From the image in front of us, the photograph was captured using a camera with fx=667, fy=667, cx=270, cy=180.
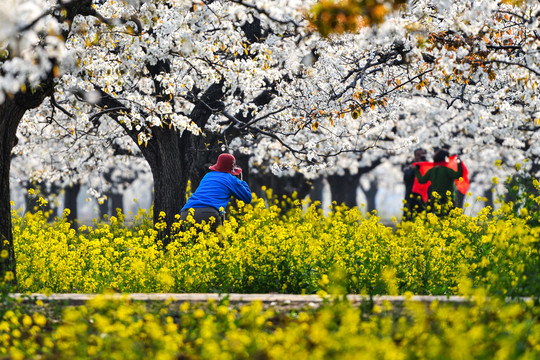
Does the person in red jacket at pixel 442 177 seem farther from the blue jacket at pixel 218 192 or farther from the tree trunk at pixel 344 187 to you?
the tree trunk at pixel 344 187

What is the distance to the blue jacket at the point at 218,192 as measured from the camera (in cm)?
926

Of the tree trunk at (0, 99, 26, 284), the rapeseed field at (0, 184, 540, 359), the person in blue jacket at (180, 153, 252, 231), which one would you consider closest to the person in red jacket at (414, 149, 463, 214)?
the rapeseed field at (0, 184, 540, 359)

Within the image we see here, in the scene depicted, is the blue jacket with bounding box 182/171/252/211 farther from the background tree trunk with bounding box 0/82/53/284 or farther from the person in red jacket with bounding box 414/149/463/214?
the person in red jacket with bounding box 414/149/463/214

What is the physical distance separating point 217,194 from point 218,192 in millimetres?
31

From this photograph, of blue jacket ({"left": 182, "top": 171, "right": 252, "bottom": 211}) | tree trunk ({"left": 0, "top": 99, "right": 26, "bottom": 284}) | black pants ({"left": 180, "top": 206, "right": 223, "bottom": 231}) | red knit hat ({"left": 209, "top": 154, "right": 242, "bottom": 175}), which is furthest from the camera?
red knit hat ({"left": 209, "top": 154, "right": 242, "bottom": 175})

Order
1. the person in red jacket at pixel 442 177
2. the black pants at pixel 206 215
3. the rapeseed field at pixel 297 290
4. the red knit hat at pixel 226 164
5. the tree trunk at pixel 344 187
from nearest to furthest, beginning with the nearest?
1. the rapeseed field at pixel 297 290
2. the black pants at pixel 206 215
3. the red knit hat at pixel 226 164
4. the person in red jacket at pixel 442 177
5. the tree trunk at pixel 344 187

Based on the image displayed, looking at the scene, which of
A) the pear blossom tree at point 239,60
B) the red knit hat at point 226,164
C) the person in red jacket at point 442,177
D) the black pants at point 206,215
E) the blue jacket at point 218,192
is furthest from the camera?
the person in red jacket at point 442,177

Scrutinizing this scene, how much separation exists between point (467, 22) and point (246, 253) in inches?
146

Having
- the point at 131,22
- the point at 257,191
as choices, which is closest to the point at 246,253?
the point at 131,22

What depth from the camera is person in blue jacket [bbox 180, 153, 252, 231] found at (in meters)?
9.19

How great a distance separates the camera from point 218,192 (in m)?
9.30

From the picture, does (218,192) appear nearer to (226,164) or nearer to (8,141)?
(226,164)

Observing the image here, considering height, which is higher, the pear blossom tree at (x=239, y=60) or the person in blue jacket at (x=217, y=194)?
the pear blossom tree at (x=239, y=60)

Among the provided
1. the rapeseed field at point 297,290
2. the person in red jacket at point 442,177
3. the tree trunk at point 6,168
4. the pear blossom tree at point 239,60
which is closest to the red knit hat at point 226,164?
the pear blossom tree at point 239,60
